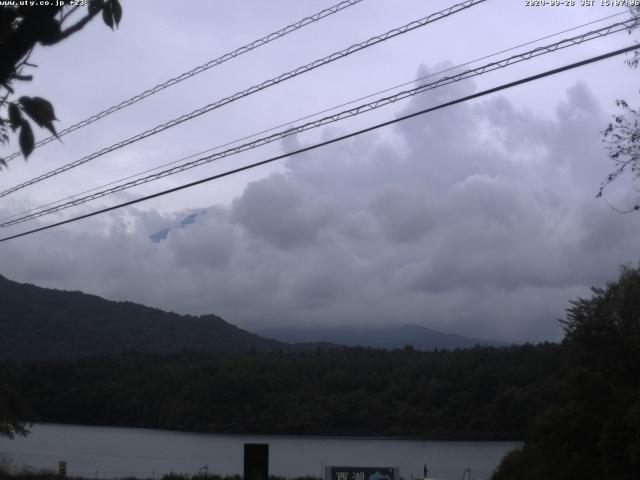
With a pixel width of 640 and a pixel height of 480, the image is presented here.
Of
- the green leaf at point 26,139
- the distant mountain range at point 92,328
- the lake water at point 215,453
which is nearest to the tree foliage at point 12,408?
the lake water at point 215,453

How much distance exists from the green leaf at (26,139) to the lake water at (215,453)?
1564 inches

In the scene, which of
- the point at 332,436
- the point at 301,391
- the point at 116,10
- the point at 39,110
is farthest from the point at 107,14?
the point at 301,391

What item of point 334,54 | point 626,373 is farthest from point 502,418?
point 334,54

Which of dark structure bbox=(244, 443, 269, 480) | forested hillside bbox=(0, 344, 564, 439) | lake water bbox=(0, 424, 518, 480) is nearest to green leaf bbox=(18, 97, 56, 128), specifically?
dark structure bbox=(244, 443, 269, 480)

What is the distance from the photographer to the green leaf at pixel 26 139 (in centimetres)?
402

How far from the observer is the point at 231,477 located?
36906mm

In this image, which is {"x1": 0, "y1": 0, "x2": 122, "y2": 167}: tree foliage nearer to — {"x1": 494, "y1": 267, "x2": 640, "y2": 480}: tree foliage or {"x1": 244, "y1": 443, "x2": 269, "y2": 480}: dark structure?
{"x1": 244, "y1": 443, "x2": 269, "y2": 480}: dark structure

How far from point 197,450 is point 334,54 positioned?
5174cm

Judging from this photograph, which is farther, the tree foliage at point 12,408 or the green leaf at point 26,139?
the tree foliage at point 12,408

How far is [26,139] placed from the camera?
13.2 ft

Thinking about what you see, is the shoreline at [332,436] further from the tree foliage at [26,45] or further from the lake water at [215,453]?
the tree foliage at [26,45]

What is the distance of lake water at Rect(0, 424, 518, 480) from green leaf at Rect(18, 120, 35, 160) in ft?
130

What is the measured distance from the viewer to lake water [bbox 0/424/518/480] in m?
46.8

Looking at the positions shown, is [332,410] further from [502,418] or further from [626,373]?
[626,373]
